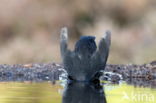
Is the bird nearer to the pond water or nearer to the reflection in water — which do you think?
the pond water

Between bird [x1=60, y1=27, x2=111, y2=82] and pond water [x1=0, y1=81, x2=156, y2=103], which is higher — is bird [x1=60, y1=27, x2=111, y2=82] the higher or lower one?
the higher one

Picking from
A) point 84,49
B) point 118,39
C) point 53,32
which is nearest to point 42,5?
point 53,32

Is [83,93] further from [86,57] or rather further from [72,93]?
[86,57]

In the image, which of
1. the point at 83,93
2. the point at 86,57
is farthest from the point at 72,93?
the point at 86,57

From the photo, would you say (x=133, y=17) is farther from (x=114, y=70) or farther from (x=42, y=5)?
(x=114, y=70)

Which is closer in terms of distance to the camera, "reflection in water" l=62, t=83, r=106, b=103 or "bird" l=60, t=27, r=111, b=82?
"reflection in water" l=62, t=83, r=106, b=103

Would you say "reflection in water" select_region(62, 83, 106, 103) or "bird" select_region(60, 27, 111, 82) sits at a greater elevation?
"bird" select_region(60, 27, 111, 82)

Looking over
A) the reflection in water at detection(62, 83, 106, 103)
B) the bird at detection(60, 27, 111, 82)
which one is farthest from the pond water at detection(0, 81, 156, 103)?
the bird at detection(60, 27, 111, 82)
